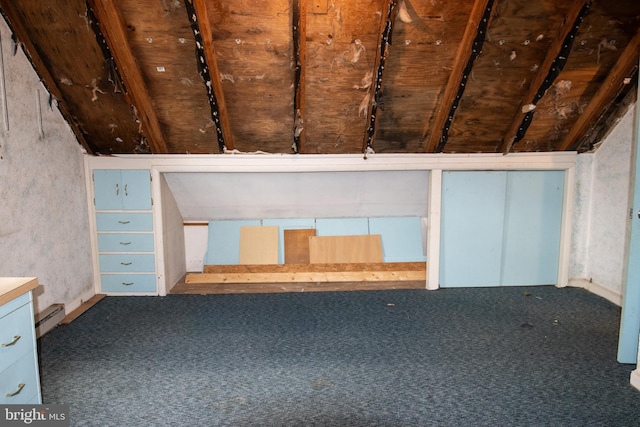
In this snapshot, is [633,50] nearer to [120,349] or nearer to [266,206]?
[266,206]

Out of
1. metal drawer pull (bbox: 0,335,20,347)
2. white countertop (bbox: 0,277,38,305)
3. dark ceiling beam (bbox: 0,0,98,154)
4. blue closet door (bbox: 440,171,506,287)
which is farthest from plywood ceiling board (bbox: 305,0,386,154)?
metal drawer pull (bbox: 0,335,20,347)

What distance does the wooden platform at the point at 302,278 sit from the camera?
12.2 ft

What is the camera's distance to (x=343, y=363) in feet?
7.74

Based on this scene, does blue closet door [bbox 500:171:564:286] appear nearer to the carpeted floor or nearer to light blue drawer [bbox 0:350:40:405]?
the carpeted floor

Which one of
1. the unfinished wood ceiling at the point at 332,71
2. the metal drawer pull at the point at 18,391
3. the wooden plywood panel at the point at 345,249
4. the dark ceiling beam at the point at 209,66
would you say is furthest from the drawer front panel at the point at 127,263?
the metal drawer pull at the point at 18,391

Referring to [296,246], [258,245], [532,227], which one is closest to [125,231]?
[258,245]

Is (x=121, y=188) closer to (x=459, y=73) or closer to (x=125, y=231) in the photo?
(x=125, y=231)

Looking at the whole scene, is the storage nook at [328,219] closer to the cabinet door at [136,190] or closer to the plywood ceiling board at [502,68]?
the cabinet door at [136,190]

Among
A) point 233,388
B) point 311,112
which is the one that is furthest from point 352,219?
point 233,388

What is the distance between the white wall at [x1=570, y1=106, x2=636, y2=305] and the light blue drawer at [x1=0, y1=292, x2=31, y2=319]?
3925 mm

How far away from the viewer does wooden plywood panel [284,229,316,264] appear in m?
4.17

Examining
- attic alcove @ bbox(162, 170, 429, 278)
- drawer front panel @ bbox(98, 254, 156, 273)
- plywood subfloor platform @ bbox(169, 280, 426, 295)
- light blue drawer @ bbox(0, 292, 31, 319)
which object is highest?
attic alcove @ bbox(162, 170, 429, 278)

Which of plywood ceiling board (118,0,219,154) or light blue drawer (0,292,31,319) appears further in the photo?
plywood ceiling board (118,0,219,154)

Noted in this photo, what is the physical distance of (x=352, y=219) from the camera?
13.9 feet
